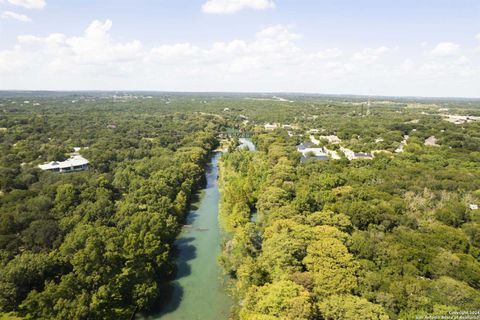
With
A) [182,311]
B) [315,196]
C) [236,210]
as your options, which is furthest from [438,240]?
[182,311]

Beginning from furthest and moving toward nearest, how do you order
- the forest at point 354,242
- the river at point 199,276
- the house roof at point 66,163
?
the house roof at point 66,163 → the river at point 199,276 → the forest at point 354,242

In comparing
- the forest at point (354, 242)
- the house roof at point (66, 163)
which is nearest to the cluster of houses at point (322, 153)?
the forest at point (354, 242)

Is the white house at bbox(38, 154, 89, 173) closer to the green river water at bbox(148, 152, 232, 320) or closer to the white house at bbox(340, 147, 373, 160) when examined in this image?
the green river water at bbox(148, 152, 232, 320)

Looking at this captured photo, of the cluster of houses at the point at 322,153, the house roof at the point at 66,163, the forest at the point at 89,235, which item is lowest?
the forest at the point at 89,235

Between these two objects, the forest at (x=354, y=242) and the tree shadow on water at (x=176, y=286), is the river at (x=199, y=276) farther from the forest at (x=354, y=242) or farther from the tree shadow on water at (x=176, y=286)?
the forest at (x=354, y=242)

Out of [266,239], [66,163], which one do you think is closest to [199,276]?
[266,239]

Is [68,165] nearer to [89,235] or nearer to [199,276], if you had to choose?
[89,235]

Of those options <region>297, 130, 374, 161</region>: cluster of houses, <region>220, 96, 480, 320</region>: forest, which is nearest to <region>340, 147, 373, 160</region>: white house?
<region>297, 130, 374, 161</region>: cluster of houses
